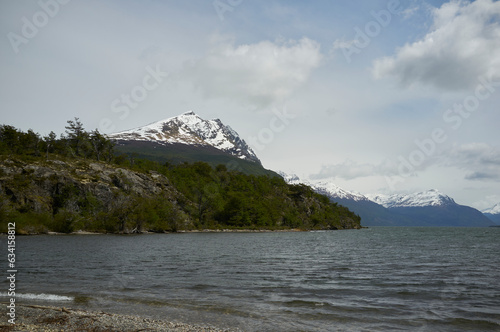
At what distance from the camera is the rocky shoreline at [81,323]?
1556cm

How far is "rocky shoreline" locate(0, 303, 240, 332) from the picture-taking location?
1556cm

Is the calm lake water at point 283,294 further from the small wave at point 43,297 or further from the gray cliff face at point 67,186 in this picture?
the gray cliff face at point 67,186

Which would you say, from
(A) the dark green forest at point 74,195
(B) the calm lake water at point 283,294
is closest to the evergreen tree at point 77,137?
(A) the dark green forest at point 74,195

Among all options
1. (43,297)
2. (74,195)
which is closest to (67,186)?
(74,195)

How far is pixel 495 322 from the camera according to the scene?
18359mm

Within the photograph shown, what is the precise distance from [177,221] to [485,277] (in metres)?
138

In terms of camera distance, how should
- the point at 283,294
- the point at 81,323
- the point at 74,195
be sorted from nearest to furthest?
the point at 81,323 → the point at 283,294 → the point at 74,195

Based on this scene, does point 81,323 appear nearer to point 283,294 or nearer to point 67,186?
point 283,294

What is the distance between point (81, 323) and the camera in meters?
16.4

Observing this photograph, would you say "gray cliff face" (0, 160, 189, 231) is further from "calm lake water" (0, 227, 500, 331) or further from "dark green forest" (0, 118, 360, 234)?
"calm lake water" (0, 227, 500, 331)

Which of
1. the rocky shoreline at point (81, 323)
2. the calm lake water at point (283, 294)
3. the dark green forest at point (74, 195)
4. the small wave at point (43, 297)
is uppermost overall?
the dark green forest at point (74, 195)

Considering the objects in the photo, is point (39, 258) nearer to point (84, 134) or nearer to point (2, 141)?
point (2, 141)

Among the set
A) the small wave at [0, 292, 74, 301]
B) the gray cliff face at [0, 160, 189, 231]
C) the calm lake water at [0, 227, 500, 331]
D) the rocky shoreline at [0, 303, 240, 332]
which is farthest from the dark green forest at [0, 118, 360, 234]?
the rocky shoreline at [0, 303, 240, 332]

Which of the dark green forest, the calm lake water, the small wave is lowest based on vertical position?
the calm lake water
